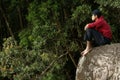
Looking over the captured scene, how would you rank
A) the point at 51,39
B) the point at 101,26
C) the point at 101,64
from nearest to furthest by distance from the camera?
the point at 101,64, the point at 101,26, the point at 51,39

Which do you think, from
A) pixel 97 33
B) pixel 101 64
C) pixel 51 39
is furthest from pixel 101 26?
pixel 51 39

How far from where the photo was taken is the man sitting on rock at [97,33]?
7066 mm

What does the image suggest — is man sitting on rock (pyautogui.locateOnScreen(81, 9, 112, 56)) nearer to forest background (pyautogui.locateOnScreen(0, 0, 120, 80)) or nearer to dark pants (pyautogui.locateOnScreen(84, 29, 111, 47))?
dark pants (pyautogui.locateOnScreen(84, 29, 111, 47))

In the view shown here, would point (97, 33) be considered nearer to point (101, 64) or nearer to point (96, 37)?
point (96, 37)

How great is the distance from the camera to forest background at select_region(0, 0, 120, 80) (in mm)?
8500

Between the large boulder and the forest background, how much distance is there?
1.66 m

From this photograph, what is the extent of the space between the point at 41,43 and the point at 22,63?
27.6 inches

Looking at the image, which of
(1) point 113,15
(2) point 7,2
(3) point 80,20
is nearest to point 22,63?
(3) point 80,20

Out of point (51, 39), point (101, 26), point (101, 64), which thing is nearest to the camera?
point (101, 64)

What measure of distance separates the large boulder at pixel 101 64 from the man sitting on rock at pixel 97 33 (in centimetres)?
26

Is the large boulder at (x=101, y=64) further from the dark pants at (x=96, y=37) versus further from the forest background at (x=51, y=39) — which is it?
the forest background at (x=51, y=39)

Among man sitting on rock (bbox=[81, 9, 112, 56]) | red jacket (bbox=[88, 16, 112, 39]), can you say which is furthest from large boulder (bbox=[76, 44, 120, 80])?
red jacket (bbox=[88, 16, 112, 39])

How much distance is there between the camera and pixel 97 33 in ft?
23.6

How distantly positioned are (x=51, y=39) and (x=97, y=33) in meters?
2.29
